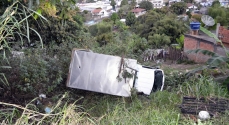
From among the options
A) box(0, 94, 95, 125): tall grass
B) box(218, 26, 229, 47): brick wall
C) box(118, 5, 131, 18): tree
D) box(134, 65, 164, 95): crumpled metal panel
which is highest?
box(0, 94, 95, 125): tall grass

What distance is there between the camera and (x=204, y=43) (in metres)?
14.4

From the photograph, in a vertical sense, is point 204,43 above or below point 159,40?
above

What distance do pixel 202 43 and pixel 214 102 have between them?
11.8 meters

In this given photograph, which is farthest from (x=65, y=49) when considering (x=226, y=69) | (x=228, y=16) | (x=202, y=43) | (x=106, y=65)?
(x=228, y=16)

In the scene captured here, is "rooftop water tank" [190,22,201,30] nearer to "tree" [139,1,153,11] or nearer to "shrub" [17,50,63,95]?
"shrub" [17,50,63,95]

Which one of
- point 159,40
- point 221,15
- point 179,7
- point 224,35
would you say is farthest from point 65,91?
point 179,7

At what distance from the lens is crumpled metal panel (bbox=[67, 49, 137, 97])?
182 inches

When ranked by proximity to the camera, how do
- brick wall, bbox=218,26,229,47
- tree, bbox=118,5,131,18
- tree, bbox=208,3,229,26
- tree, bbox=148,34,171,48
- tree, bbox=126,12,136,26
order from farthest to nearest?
tree, bbox=118,5,131,18
tree, bbox=126,12,136,26
tree, bbox=208,3,229,26
tree, bbox=148,34,171,48
brick wall, bbox=218,26,229,47

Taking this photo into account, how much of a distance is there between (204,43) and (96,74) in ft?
36.9

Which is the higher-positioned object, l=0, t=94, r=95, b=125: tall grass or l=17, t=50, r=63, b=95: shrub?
l=0, t=94, r=95, b=125: tall grass

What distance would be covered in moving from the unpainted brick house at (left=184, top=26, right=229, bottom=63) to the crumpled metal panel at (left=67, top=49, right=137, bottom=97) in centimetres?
943

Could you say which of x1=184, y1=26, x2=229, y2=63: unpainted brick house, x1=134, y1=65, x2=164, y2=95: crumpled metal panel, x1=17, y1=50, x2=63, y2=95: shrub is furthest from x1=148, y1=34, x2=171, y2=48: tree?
x1=17, y1=50, x2=63, y2=95: shrub

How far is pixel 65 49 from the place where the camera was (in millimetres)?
5594

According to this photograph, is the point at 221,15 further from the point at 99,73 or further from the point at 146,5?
the point at 99,73
